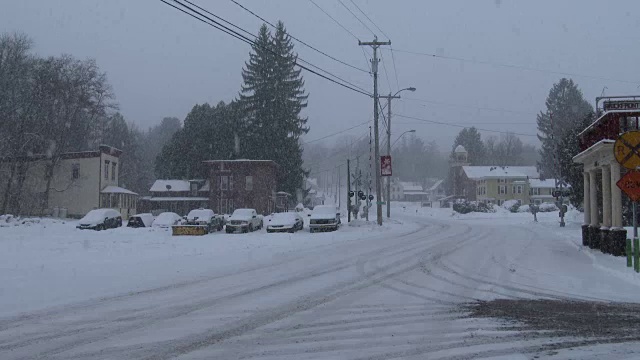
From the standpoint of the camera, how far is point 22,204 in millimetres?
52062

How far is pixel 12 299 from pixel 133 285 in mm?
2542

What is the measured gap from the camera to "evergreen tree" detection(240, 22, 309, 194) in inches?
2662

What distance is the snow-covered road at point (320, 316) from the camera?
6.73 meters

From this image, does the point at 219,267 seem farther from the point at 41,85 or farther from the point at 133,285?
the point at 41,85

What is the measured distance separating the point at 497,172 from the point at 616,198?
83.4 metres

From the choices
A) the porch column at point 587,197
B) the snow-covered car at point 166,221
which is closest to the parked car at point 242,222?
the snow-covered car at point 166,221

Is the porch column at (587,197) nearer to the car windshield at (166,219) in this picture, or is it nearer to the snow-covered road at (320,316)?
the snow-covered road at (320,316)

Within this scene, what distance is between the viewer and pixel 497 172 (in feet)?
325

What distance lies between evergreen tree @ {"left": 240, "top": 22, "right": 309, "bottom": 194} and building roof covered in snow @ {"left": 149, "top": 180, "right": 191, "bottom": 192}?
8384 mm

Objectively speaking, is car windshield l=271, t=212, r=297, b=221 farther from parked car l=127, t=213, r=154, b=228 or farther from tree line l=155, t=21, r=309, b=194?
tree line l=155, t=21, r=309, b=194

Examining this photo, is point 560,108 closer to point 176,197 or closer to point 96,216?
point 176,197

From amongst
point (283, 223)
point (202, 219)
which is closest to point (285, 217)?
point (283, 223)

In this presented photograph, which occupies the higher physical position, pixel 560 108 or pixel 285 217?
pixel 560 108

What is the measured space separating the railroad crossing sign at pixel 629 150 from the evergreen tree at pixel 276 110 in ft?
182
